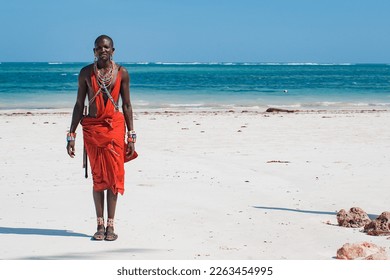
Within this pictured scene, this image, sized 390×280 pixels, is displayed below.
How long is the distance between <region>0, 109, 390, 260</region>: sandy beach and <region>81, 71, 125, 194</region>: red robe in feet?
1.77

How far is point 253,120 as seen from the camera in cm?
1869

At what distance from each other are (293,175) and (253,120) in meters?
9.55

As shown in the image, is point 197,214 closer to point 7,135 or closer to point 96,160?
point 96,160

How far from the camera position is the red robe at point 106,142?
18.0 ft

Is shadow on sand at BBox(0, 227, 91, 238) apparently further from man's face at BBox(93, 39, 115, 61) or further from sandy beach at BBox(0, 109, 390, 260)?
man's face at BBox(93, 39, 115, 61)

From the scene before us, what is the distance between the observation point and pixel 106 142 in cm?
551

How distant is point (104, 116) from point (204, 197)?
2.50 m

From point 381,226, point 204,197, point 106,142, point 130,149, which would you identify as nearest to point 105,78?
point 106,142

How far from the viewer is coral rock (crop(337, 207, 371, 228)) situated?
6.25 meters

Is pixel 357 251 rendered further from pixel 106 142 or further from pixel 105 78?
pixel 105 78

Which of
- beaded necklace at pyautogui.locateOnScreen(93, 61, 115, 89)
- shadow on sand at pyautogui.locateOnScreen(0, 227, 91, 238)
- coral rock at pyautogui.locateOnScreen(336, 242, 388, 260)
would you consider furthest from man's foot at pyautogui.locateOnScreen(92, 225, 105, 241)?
coral rock at pyautogui.locateOnScreen(336, 242, 388, 260)

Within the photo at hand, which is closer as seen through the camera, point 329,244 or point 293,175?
point 329,244

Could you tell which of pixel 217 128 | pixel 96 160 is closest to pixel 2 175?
pixel 96 160

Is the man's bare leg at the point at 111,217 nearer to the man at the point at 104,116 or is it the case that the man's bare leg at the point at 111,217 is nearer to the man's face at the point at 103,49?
the man at the point at 104,116
